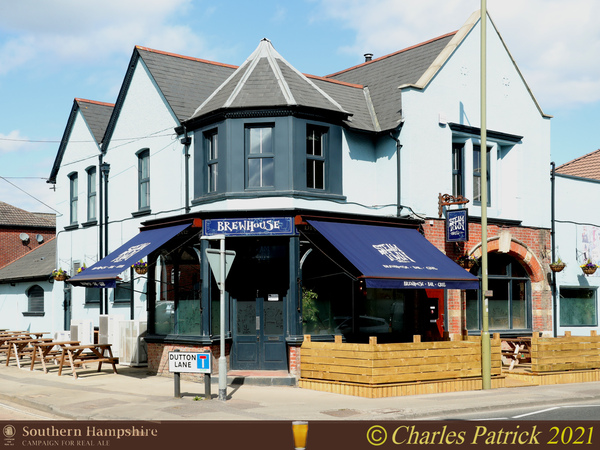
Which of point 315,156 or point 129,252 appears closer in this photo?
point 129,252

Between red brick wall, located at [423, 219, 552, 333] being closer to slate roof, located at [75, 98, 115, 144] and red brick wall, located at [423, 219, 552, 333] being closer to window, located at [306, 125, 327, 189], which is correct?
window, located at [306, 125, 327, 189]

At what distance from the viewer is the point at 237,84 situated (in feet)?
66.8

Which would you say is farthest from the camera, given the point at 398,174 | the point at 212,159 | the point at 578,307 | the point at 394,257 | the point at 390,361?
the point at 578,307

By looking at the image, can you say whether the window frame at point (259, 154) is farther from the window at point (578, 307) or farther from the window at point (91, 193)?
the window at point (578, 307)

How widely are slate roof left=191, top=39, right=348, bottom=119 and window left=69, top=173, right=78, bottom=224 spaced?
9093mm

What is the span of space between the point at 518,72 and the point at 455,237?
21.8 ft

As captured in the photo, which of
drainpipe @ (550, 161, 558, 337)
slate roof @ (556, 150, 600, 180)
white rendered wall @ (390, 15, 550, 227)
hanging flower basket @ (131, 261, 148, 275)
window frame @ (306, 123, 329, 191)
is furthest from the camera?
slate roof @ (556, 150, 600, 180)

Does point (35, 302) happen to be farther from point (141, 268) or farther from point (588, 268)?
point (588, 268)

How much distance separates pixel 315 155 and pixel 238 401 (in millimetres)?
7306

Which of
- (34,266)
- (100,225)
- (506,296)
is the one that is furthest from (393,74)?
(34,266)

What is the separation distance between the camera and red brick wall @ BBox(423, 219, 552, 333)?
21172 millimetres

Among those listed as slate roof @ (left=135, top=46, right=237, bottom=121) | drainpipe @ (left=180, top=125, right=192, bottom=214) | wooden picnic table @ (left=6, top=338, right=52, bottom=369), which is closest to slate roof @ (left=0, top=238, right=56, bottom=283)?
wooden picnic table @ (left=6, top=338, right=52, bottom=369)

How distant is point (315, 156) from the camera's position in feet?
65.3

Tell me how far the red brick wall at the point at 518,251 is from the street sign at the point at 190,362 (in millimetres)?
8155
